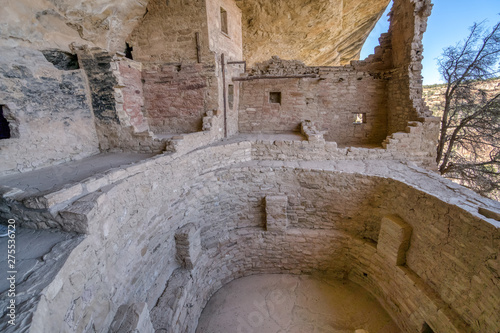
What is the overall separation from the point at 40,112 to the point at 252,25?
7641 mm

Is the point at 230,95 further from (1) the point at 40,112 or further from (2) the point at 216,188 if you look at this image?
(1) the point at 40,112

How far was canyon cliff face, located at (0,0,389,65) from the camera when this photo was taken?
399 cm

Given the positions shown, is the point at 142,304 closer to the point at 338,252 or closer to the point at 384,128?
the point at 338,252

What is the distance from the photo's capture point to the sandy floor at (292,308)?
4.27 metres

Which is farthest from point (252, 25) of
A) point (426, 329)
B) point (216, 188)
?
point (426, 329)

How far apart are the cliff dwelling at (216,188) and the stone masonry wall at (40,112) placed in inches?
1.0

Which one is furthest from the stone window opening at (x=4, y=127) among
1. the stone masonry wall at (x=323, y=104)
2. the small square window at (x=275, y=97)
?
the small square window at (x=275, y=97)

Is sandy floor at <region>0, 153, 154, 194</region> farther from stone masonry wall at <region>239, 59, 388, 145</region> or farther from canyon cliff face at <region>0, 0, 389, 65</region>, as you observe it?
stone masonry wall at <region>239, 59, 388, 145</region>

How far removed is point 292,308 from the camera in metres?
4.66

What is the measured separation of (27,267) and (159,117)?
5596mm

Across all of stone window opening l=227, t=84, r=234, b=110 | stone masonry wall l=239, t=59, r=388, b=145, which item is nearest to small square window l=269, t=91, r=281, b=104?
stone masonry wall l=239, t=59, r=388, b=145

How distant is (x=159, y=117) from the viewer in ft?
22.9

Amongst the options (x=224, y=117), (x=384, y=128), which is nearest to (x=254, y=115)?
(x=224, y=117)

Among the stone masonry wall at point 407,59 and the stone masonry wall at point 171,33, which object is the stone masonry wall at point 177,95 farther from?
the stone masonry wall at point 407,59
